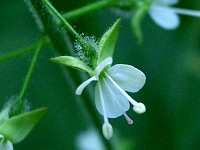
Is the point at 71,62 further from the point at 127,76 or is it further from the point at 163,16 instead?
the point at 163,16

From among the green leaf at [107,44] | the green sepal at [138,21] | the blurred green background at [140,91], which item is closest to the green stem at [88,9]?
the green sepal at [138,21]

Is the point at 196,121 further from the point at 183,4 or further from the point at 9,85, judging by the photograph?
the point at 9,85

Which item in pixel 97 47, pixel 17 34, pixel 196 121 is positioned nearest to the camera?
pixel 97 47

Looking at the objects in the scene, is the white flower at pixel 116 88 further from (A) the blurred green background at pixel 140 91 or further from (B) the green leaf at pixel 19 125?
(A) the blurred green background at pixel 140 91

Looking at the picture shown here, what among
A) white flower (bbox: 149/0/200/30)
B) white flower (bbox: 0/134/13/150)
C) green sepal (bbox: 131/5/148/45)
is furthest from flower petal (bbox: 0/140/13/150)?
white flower (bbox: 149/0/200/30)

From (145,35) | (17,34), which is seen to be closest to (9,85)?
(17,34)

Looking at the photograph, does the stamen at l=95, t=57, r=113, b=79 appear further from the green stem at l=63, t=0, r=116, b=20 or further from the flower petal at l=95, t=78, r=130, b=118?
the green stem at l=63, t=0, r=116, b=20

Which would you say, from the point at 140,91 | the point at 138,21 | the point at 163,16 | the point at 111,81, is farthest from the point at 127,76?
the point at 140,91
